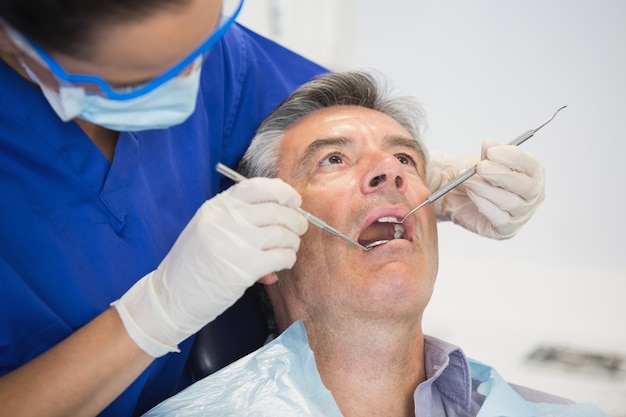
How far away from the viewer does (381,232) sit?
1.62m

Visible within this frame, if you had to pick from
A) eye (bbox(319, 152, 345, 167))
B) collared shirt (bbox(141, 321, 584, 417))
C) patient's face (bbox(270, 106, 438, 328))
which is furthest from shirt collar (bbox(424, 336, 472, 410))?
eye (bbox(319, 152, 345, 167))

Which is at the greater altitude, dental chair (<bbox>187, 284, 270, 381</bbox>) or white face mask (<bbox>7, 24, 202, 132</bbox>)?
white face mask (<bbox>7, 24, 202, 132</bbox>)

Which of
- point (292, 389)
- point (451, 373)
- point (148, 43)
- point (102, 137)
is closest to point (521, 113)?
point (451, 373)

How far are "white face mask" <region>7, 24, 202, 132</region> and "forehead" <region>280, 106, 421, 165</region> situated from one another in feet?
1.66

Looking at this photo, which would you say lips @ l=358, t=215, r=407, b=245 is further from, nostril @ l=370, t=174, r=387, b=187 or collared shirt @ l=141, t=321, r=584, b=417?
collared shirt @ l=141, t=321, r=584, b=417

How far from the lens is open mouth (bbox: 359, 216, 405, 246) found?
1588 millimetres

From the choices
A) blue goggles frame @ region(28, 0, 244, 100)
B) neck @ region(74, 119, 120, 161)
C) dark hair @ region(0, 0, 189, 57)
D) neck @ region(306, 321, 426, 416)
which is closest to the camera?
dark hair @ region(0, 0, 189, 57)

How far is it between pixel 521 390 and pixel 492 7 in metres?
1.84

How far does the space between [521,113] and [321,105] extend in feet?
5.11

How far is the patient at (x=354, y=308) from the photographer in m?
1.42

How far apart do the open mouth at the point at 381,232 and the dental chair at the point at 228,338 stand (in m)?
0.42

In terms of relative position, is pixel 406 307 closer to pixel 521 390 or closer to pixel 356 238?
pixel 356 238

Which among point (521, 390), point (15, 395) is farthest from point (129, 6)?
point (521, 390)

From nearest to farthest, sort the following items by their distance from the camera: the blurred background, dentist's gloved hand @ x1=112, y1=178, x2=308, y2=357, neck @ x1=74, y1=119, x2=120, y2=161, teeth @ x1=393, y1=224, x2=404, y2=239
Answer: dentist's gloved hand @ x1=112, y1=178, x2=308, y2=357, neck @ x1=74, y1=119, x2=120, y2=161, teeth @ x1=393, y1=224, x2=404, y2=239, the blurred background
